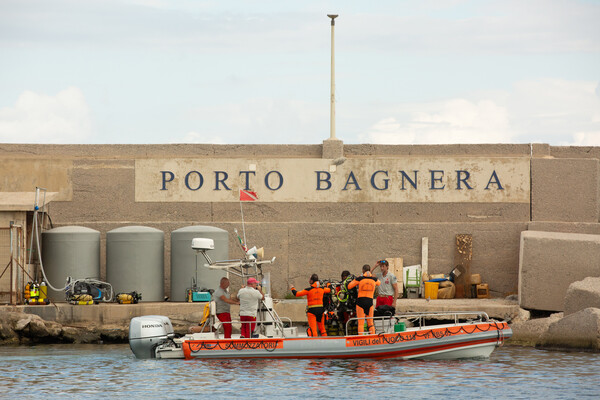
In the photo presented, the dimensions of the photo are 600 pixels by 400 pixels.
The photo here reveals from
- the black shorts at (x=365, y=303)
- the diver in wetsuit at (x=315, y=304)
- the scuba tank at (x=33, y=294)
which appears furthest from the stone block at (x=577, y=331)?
the scuba tank at (x=33, y=294)

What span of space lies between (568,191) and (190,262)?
1077cm

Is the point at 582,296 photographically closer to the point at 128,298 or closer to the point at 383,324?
the point at 383,324

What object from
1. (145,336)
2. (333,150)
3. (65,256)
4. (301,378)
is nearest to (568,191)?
(333,150)

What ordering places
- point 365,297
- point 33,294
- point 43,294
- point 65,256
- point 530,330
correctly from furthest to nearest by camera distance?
point 65,256 → point 43,294 → point 33,294 → point 530,330 → point 365,297

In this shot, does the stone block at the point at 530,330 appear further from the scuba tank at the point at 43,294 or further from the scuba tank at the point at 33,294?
the scuba tank at the point at 33,294

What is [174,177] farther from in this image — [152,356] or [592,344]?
[592,344]

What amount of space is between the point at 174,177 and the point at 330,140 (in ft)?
15.1

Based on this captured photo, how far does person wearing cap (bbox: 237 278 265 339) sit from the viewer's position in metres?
22.1

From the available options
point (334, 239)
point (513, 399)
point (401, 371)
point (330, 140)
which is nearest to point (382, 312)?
point (401, 371)

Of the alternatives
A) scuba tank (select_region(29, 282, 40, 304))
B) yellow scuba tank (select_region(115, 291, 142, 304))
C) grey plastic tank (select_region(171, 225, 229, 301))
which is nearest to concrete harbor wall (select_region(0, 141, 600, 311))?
grey plastic tank (select_region(171, 225, 229, 301))

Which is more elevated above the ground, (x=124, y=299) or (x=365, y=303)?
(x=365, y=303)

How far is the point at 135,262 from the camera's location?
28.6m

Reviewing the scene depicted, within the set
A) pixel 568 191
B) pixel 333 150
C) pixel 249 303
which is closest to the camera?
pixel 249 303

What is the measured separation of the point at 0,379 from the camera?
826 inches
